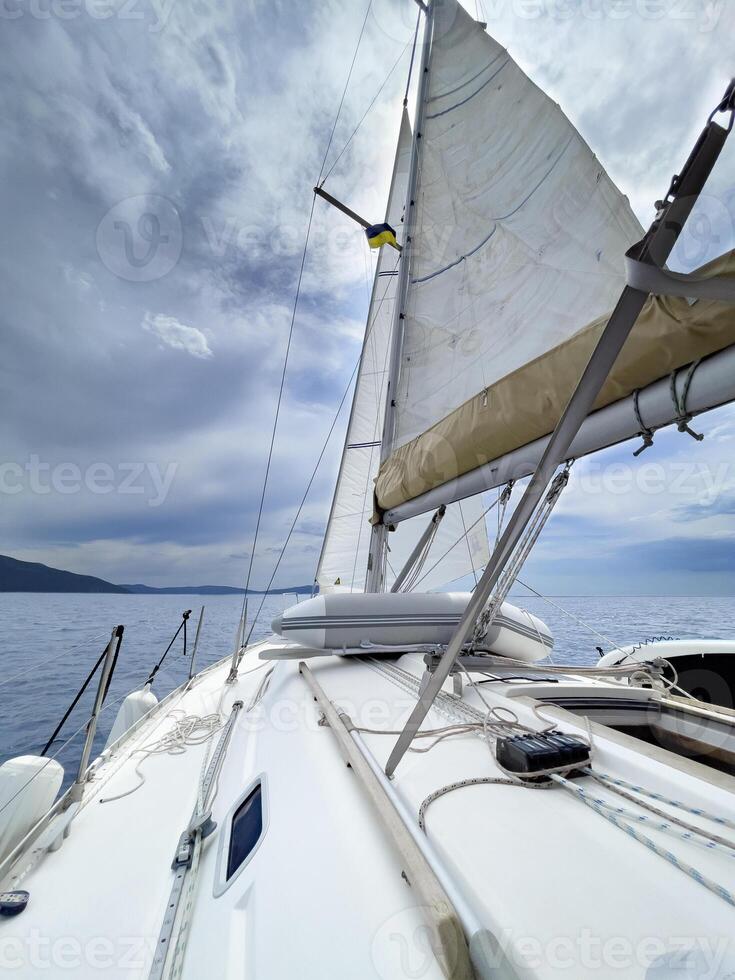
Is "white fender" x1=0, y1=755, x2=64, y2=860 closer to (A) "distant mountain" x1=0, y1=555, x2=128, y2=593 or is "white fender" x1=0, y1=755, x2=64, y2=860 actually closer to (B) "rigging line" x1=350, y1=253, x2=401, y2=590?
(B) "rigging line" x1=350, y1=253, x2=401, y2=590

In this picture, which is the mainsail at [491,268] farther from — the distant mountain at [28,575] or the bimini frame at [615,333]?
the distant mountain at [28,575]

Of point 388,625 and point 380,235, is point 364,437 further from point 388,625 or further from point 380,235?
point 388,625

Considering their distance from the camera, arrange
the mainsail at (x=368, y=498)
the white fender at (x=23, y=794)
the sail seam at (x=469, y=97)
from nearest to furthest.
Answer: the white fender at (x=23, y=794) < the sail seam at (x=469, y=97) < the mainsail at (x=368, y=498)

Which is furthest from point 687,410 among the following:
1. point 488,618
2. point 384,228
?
point 384,228

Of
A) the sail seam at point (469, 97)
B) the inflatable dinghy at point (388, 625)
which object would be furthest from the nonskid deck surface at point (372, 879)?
the sail seam at point (469, 97)

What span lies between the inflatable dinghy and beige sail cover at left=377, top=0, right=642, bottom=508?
860 mm

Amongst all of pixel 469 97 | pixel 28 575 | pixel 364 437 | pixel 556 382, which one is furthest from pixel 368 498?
pixel 28 575

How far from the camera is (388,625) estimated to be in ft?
10.2

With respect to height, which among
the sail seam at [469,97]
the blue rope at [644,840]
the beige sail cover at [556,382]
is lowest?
the blue rope at [644,840]

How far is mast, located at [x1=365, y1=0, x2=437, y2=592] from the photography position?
13.7 feet

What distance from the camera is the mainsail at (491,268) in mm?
2074

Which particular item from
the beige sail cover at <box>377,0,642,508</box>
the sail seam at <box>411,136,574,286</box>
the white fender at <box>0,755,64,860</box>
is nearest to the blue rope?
the beige sail cover at <box>377,0,642,508</box>

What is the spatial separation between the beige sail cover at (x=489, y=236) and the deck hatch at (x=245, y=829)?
1836 millimetres

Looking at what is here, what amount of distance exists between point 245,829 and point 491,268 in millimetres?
4541
